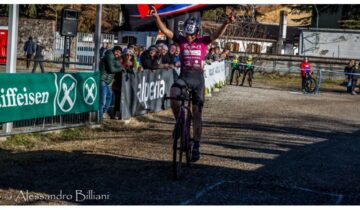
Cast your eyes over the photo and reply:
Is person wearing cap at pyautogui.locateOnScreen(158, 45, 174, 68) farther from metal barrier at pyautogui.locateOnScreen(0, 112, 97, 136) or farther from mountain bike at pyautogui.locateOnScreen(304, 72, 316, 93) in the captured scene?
mountain bike at pyautogui.locateOnScreen(304, 72, 316, 93)

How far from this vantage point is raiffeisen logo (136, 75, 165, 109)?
57.3 ft

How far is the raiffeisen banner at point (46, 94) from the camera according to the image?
12.1 m

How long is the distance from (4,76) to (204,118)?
281 inches

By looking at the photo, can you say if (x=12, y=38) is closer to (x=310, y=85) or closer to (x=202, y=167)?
(x=202, y=167)

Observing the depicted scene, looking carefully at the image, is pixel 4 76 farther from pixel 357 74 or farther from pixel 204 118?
pixel 357 74

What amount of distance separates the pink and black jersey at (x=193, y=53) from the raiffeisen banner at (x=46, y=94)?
10.7 feet

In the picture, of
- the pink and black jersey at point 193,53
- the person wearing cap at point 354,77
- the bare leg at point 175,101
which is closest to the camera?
the bare leg at point 175,101

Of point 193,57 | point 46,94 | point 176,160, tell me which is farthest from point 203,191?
point 46,94

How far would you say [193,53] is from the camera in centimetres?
1014

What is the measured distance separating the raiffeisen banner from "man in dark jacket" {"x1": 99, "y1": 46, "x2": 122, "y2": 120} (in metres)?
0.13

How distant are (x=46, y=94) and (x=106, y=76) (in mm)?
2672

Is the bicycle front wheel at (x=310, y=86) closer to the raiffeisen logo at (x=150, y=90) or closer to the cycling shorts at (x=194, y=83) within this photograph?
the raiffeisen logo at (x=150, y=90)

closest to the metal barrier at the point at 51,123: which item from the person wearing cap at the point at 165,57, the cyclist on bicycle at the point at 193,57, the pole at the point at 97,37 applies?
the pole at the point at 97,37

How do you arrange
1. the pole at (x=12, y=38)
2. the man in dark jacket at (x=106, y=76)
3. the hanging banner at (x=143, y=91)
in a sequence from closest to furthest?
the pole at (x=12, y=38), the man in dark jacket at (x=106, y=76), the hanging banner at (x=143, y=91)
